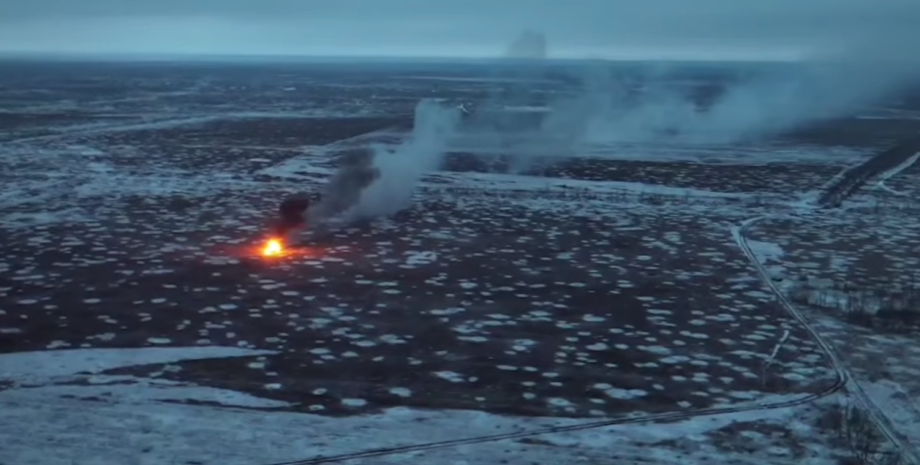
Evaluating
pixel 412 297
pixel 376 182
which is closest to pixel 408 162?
pixel 376 182

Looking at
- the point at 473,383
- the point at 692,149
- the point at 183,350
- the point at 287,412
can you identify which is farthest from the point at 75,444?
the point at 692,149

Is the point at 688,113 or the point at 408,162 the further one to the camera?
the point at 688,113

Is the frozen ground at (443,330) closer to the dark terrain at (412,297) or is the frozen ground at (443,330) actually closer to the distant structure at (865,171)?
the dark terrain at (412,297)

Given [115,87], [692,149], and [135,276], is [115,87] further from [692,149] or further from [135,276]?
[135,276]

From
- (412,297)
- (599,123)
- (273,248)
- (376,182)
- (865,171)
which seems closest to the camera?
(412,297)

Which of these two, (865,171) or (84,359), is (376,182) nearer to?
(84,359)

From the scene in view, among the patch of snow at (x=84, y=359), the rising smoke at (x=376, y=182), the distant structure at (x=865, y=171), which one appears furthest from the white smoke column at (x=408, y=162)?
the distant structure at (x=865, y=171)

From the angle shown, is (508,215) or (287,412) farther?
(508,215)
